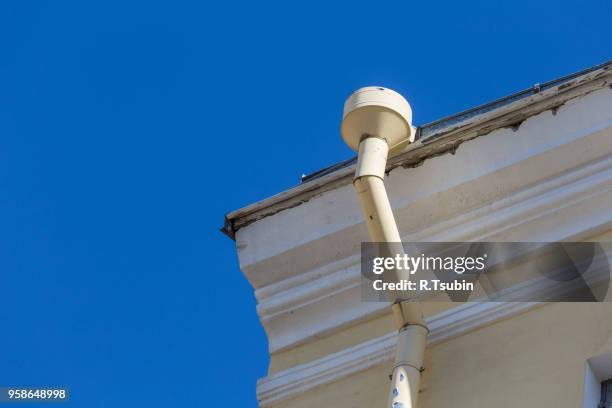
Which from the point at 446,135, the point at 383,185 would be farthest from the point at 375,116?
the point at 446,135

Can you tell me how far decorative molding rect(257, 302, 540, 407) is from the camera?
13.6 ft

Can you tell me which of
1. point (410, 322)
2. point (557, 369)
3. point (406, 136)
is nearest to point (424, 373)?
point (410, 322)

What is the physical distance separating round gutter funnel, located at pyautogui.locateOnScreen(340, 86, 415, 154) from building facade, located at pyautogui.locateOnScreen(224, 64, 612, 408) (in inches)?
11.2

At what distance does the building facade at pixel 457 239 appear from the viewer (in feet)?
13.0

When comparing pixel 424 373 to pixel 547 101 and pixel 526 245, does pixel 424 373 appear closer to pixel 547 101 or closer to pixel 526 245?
pixel 526 245

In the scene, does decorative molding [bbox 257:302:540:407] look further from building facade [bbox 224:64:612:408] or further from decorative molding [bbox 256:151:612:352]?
decorative molding [bbox 256:151:612:352]

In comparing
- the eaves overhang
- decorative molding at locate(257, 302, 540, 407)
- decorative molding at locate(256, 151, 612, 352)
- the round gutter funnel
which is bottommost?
decorative molding at locate(257, 302, 540, 407)

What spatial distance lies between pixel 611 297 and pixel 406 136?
797mm

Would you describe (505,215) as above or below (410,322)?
Result: above

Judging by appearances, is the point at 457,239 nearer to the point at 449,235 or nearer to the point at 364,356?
the point at 449,235

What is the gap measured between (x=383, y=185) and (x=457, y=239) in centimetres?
34

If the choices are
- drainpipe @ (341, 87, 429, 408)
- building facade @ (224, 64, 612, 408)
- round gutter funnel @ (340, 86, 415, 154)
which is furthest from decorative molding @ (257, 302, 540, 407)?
round gutter funnel @ (340, 86, 415, 154)

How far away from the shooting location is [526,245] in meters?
4.26

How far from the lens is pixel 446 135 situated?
14.9ft
